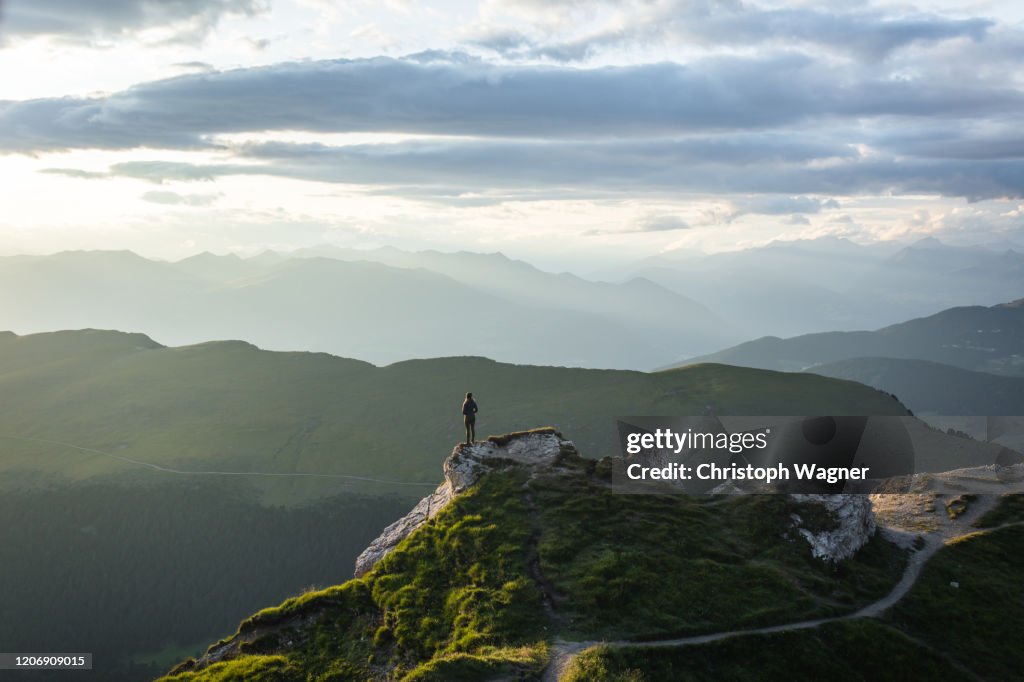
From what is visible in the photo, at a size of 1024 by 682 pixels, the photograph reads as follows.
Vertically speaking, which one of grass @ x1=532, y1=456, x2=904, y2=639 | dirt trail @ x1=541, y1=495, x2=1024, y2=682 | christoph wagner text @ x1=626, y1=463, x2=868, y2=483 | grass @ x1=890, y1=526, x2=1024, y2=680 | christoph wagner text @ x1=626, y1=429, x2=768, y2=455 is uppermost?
christoph wagner text @ x1=626, y1=429, x2=768, y2=455

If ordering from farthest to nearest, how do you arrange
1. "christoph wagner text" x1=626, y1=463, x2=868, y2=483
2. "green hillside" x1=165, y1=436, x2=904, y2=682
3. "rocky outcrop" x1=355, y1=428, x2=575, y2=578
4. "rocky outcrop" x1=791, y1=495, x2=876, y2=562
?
"christoph wagner text" x1=626, y1=463, x2=868, y2=483
"rocky outcrop" x1=355, y1=428, x2=575, y2=578
"rocky outcrop" x1=791, y1=495, x2=876, y2=562
"green hillside" x1=165, y1=436, x2=904, y2=682

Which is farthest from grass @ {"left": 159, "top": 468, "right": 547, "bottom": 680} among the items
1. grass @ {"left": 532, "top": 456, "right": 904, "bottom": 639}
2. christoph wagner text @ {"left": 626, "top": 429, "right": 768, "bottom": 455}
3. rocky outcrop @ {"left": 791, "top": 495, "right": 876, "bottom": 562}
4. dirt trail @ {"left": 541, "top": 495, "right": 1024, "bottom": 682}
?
rocky outcrop @ {"left": 791, "top": 495, "right": 876, "bottom": 562}

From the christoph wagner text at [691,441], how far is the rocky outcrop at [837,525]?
38.5 ft

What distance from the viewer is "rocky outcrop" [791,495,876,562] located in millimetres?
53375

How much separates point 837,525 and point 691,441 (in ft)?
73.2

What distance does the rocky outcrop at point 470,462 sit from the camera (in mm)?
62031

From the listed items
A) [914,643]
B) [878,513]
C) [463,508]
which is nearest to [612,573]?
[463,508]

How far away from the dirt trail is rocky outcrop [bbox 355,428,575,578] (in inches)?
900

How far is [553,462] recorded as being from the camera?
218 feet

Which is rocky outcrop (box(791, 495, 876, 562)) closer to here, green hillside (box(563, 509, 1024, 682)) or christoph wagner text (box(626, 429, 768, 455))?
green hillside (box(563, 509, 1024, 682))

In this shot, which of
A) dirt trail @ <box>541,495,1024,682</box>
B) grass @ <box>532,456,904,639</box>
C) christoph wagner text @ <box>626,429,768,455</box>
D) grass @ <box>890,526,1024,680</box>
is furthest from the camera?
christoph wagner text @ <box>626,429,768,455</box>

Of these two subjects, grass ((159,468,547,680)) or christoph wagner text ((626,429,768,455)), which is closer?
grass ((159,468,547,680))

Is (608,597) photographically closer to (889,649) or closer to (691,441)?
(889,649)

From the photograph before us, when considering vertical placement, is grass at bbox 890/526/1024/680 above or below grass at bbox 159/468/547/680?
below
